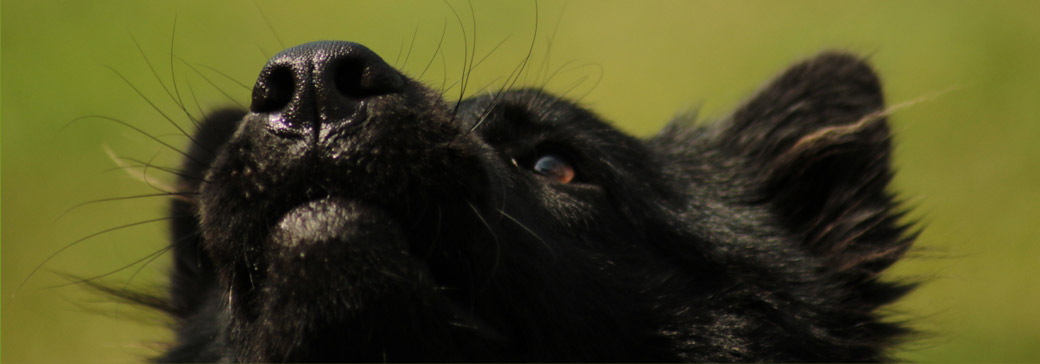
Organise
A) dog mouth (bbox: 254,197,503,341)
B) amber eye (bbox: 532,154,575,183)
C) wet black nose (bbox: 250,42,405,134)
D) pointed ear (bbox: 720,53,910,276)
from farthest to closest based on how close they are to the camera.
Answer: pointed ear (bbox: 720,53,910,276) → amber eye (bbox: 532,154,575,183) → wet black nose (bbox: 250,42,405,134) → dog mouth (bbox: 254,197,503,341)

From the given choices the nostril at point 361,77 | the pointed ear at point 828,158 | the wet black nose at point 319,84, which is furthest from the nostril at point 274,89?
the pointed ear at point 828,158

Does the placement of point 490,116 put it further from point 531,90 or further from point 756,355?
point 756,355

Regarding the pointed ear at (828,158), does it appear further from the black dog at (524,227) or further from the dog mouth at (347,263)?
the dog mouth at (347,263)

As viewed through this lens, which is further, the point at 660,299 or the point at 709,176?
the point at 709,176

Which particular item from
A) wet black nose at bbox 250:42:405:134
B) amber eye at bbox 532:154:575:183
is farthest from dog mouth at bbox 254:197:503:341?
amber eye at bbox 532:154:575:183

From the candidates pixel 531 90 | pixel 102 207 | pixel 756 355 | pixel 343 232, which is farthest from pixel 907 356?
pixel 102 207

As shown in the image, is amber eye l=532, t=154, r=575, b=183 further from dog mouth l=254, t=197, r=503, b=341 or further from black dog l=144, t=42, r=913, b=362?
dog mouth l=254, t=197, r=503, b=341
